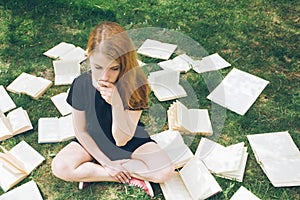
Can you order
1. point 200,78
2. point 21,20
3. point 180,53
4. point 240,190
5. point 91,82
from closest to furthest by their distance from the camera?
point 91,82 < point 240,190 < point 200,78 < point 180,53 < point 21,20

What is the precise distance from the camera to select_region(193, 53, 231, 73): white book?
3057 millimetres

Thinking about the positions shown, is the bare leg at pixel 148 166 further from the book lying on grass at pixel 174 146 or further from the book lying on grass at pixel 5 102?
the book lying on grass at pixel 5 102

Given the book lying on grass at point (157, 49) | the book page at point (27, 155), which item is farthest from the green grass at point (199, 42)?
the book lying on grass at point (157, 49)

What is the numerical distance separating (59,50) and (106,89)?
1.27 metres

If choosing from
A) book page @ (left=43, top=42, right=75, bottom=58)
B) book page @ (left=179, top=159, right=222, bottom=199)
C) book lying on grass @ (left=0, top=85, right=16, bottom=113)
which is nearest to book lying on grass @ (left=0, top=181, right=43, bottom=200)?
book lying on grass @ (left=0, top=85, right=16, bottom=113)

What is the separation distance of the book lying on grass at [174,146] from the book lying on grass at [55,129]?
503 mm

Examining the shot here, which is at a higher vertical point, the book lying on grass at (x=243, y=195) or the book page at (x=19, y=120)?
the book page at (x=19, y=120)

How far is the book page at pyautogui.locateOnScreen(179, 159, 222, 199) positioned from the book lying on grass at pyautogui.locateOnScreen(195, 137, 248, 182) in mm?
69

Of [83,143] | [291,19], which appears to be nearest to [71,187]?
[83,143]

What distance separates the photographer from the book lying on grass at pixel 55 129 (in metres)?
2.59

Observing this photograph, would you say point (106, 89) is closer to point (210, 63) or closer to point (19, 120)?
point (19, 120)

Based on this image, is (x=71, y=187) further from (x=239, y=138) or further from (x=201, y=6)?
(x=201, y=6)

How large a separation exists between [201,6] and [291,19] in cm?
73

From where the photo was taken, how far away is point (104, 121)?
226cm
